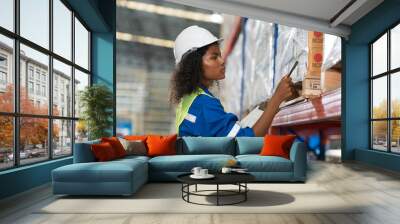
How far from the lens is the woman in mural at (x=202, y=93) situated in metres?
6.72

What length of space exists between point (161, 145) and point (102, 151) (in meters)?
1.06

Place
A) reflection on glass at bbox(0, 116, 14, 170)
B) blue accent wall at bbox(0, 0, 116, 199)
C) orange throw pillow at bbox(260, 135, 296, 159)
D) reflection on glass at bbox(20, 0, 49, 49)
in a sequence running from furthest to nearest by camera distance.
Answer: blue accent wall at bbox(0, 0, 116, 199), orange throw pillow at bbox(260, 135, 296, 159), reflection on glass at bbox(20, 0, 49, 49), reflection on glass at bbox(0, 116, 14, 170)

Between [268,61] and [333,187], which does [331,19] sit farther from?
[333,187]

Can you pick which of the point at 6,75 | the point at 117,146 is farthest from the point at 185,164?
the point at 6,75

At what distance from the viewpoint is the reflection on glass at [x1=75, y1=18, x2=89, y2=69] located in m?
6.89

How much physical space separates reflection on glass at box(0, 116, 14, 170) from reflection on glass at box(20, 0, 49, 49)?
1185 millimetres

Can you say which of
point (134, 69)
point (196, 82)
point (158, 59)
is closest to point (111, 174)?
point (196, 82)

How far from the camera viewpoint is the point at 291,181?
497cm

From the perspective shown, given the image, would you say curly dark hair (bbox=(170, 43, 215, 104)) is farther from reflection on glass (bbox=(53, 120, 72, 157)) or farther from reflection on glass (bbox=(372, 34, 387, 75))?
reflection on glass (bbox=(372, 34, 387, 75))

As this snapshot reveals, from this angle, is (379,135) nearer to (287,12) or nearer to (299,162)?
(287,12)

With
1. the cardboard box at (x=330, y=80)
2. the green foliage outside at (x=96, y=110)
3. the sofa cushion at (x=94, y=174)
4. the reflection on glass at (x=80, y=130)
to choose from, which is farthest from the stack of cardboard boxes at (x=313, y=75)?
the reflection on glass at (x=80, y=130)

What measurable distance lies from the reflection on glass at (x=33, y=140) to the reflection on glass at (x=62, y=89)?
0.52 meters

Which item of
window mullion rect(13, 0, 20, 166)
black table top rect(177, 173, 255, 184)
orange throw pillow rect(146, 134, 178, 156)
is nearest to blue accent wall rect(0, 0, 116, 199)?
window mullion rect(13, 0, 20, 166)

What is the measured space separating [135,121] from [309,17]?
226 inches
